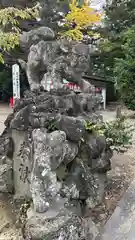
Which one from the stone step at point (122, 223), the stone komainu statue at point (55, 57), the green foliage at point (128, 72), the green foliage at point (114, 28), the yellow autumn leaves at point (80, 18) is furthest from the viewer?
the yellow autumn leaves at point (80, 18)

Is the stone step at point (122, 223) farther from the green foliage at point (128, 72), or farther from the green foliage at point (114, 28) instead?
the green foliage at point (114, 28)

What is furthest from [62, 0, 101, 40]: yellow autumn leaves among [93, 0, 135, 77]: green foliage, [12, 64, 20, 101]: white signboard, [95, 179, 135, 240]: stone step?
[95, 179, 135, 240]: stone step

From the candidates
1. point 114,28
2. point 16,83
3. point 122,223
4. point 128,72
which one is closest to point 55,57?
point 122,223

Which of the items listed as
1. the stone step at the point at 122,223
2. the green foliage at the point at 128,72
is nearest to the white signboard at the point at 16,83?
the green foliage at the point at 128,72

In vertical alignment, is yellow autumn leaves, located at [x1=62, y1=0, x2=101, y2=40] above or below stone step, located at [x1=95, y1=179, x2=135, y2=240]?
above

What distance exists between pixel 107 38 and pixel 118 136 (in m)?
9.40

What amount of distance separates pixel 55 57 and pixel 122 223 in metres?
2.43

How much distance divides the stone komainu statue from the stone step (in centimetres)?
183

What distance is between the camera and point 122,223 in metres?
3.58

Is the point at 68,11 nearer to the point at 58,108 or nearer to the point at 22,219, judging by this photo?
the point at 58,108

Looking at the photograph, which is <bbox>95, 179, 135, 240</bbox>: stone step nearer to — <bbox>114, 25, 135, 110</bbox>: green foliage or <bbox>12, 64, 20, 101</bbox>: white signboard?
<bbox>114, 25, 135, 110</bbox>: green foliage

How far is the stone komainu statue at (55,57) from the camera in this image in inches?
173

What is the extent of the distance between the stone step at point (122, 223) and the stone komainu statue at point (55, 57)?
6.01ft

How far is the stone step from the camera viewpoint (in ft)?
10.9
